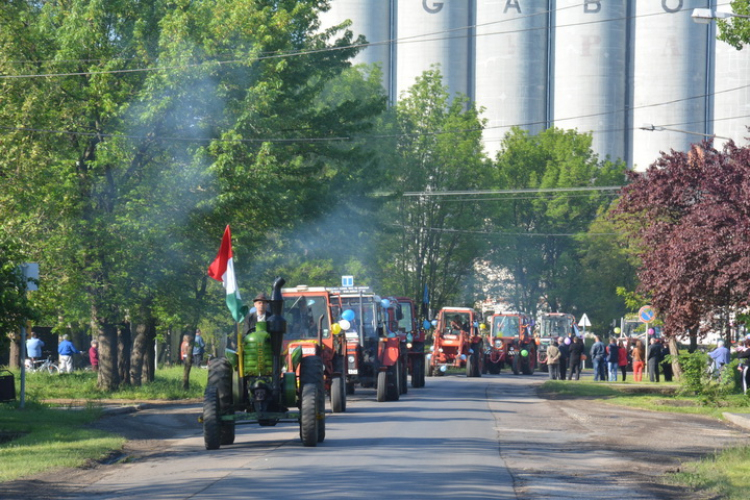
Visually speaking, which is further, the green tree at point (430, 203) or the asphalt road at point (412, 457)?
the green tree at point (430, 203)

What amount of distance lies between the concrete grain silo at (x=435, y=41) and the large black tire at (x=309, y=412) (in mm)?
58377

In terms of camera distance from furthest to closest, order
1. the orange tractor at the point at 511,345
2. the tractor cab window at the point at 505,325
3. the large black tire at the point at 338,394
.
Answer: the tractor cab window at the point at 505,325 → the orange tractor at the point at 511,345 → the large black tire at the point at 338,394

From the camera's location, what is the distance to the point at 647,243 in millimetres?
30562

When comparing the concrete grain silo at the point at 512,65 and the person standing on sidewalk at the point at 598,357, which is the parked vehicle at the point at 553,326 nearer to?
the concrete grain silo at the point at 512,65

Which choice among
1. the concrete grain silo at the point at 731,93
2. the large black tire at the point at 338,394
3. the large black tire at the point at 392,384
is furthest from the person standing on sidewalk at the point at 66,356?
the concrete grain silo at the point at 731,93

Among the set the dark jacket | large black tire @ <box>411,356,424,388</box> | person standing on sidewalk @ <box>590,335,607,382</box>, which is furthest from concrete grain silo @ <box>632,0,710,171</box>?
large black tire @ <box>411,356,424,388</box>

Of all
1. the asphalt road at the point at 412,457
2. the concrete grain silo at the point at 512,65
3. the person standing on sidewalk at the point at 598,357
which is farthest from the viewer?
the concrete grain silo at the point at 512,65

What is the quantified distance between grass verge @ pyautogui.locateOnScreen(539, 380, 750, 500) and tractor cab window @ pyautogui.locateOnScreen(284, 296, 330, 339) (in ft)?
27.2

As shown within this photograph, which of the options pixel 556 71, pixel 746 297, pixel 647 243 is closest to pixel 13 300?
pixel 746 297

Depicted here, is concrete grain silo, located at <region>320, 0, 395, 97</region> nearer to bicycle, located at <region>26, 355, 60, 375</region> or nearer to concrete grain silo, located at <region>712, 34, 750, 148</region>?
concrete grain silo, located at <region>712, 34, 750, 148</region>

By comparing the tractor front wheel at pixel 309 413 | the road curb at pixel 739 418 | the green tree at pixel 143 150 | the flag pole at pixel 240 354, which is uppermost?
the green tree at pixel 143 150

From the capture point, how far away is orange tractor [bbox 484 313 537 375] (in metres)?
50.9

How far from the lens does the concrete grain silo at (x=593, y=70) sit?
242 feet

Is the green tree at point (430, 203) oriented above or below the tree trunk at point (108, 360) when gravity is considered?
above
